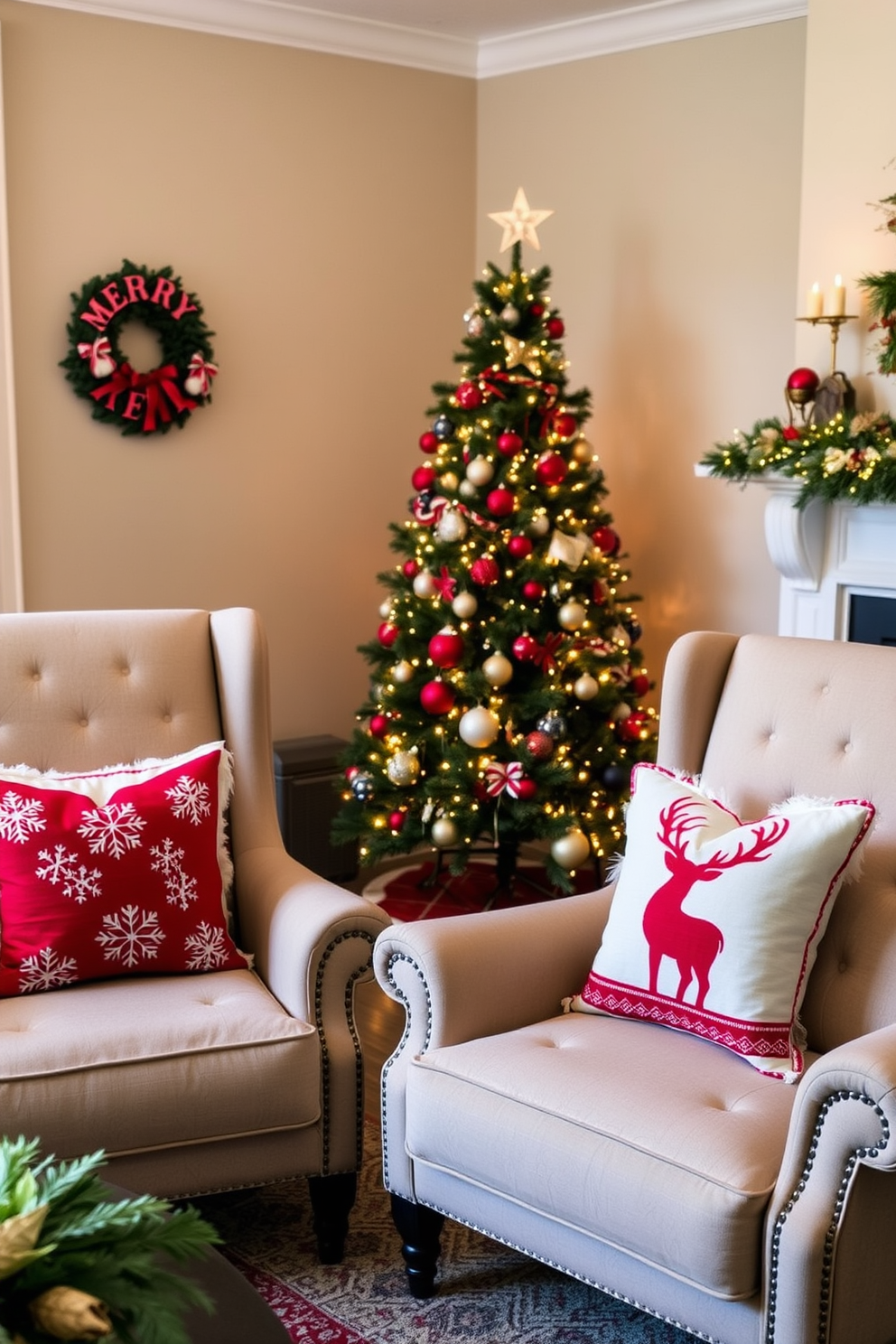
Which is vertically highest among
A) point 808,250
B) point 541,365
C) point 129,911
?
point 808,250

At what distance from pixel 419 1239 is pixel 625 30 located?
3.76 metres

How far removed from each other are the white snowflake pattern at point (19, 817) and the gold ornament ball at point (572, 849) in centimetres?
177

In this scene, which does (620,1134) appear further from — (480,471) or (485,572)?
(480,471)

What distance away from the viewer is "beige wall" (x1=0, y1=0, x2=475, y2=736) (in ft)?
14.2

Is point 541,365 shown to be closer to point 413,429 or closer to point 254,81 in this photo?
point 413,429

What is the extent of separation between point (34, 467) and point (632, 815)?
2.59 m

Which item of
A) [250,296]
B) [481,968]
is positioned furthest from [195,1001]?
[250,296]

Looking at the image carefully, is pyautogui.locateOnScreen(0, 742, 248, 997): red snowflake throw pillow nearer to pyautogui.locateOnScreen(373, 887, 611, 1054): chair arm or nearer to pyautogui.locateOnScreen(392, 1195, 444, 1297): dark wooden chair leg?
pyautogui.locateOnScreen(373, 887, 611, 1054): chair arm

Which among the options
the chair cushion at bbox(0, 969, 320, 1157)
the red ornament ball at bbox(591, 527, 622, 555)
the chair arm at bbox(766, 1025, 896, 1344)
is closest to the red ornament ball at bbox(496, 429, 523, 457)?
the red ornament ball at bbox(591, 527, 622, 555)

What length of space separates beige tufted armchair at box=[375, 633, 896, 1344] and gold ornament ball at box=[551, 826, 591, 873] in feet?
4.33

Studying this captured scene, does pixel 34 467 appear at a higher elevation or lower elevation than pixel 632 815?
higher

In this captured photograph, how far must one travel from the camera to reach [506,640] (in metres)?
4.08

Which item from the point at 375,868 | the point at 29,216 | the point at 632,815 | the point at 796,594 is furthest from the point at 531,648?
the point at 29,216

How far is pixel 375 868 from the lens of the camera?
501 centimetres
